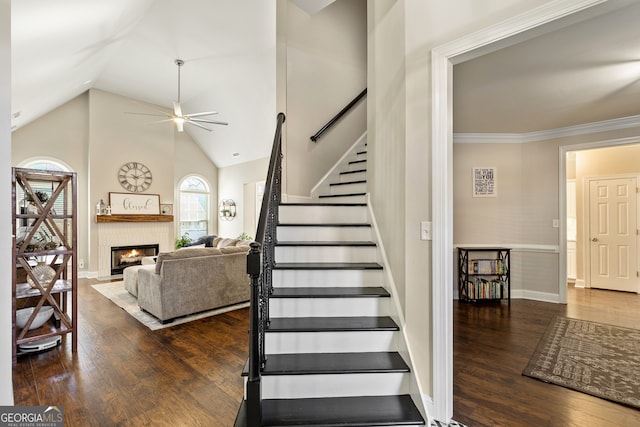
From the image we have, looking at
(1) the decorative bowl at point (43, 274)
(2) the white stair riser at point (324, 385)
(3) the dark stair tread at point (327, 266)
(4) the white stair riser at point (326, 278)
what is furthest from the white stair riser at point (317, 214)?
(1) the decorative bowl at point (43, 274)

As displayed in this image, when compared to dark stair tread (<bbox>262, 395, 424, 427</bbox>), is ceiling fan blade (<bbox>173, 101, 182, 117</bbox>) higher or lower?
higher

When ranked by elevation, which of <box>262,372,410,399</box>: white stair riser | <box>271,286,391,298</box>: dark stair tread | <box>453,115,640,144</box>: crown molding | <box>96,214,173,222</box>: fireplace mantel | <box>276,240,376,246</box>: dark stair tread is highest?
<box>453,115,640,144</box>: crown molding

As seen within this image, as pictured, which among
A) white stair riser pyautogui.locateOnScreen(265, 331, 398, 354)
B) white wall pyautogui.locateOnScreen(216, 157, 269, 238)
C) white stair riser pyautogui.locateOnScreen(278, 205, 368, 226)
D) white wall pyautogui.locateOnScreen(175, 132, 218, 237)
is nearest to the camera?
white stair riser pyautogui.locateOnScreen(265, 331, 398, 354)

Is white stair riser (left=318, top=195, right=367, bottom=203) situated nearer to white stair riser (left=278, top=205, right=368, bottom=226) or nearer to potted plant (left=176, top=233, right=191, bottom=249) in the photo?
white stair riser (left=278, top=205, right=368, bottom=226)

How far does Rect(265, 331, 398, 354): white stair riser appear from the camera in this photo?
6.97 feet

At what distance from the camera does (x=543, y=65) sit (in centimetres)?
277

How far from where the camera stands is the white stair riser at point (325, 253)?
9.26ft

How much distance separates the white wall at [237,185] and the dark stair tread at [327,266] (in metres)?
5.47

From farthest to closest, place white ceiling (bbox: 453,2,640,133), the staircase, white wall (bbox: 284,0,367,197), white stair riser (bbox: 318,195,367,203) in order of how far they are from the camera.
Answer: white wall (bbox: 284,0,367,197), white stair riser (bbox: 318,195,367,203), white ceiling (bbox: 453,2,640,133), the staircase

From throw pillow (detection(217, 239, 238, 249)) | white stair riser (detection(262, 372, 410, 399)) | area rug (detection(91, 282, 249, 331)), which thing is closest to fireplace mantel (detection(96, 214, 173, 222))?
area rug (detection(91, 282, 249, 331))

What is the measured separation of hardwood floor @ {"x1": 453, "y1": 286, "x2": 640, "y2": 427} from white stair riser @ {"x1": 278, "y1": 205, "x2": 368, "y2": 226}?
171 centimetres

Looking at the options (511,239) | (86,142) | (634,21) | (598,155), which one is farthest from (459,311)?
(86,142)

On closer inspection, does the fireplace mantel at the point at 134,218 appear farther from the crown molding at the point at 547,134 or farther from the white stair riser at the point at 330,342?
the crown molding at the point at 547,134

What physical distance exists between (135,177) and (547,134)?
8504 millimetres
